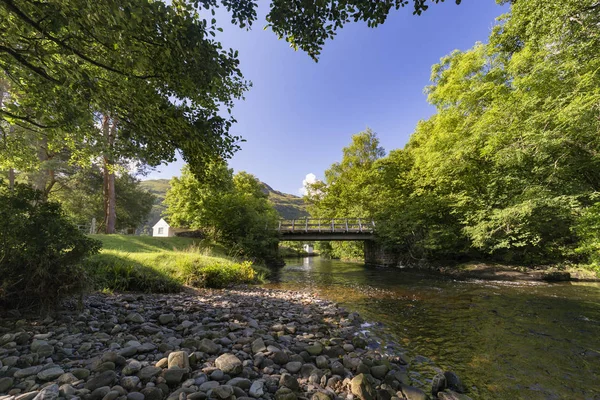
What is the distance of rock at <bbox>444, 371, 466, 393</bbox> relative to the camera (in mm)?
3357

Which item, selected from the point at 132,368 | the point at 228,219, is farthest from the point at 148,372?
the point at 228,219

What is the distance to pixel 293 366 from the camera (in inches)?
130

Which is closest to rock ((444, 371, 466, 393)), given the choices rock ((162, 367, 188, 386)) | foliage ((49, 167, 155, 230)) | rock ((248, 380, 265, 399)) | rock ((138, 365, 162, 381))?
rock ((248, 380, 265, 399))

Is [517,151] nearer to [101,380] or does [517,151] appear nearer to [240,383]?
[240,383]

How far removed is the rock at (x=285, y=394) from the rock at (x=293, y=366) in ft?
1.97

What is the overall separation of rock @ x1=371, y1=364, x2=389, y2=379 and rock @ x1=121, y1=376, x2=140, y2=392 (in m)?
2.92

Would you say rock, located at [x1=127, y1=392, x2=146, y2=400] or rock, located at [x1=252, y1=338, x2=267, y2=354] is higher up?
rock, located at [x1=127, y1=392, x2=146, y2=400]

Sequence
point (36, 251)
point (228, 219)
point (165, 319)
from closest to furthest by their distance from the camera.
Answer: point (36, 251)
point (165, 319)
point (228, 219)

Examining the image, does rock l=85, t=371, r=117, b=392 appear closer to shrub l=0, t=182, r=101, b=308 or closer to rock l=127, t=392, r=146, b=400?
rock l=127, t=392, r=146, b=400

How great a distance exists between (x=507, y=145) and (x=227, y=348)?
16.3 m

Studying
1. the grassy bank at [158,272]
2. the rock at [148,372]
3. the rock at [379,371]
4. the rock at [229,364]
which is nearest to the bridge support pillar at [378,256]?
the grassy bank at [158,272]

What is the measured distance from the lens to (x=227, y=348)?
12.1 ft

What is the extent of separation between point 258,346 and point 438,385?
2526 mm

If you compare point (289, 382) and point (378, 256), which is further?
point (378, 256)
